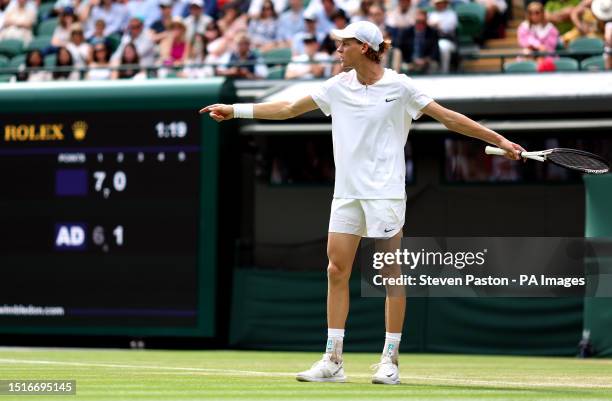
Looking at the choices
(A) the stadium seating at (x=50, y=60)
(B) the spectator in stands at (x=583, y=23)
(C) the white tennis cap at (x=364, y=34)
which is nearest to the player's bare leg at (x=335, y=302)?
(C) the white tennis cap at (x=364, y=34)

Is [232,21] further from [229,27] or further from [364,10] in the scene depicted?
[364,10]

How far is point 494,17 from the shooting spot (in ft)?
61.6

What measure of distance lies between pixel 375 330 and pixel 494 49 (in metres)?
4.30

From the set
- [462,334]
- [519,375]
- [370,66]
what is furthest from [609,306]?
[370,66]

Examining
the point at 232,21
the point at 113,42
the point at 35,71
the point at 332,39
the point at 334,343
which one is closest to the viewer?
the point at 334,343

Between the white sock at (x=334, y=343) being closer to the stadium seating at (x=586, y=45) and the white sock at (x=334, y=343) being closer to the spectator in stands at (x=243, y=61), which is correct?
the stadium seating at (x=586, y=45)

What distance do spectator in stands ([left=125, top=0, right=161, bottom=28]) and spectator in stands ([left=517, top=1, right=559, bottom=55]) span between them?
19.5ft

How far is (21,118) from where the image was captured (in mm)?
17625

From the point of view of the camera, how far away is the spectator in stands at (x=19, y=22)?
2162 cm

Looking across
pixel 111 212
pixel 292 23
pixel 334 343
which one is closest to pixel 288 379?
pixel 334 343

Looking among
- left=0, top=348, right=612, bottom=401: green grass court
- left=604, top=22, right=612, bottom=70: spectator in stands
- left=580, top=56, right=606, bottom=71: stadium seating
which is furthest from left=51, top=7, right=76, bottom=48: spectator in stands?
left=0, top=348, right=612, bottom=401: green grass court

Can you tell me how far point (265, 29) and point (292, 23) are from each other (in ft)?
1.25

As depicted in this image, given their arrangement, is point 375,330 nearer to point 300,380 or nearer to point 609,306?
point 609,306

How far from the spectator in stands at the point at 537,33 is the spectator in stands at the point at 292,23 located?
330 centimetres
